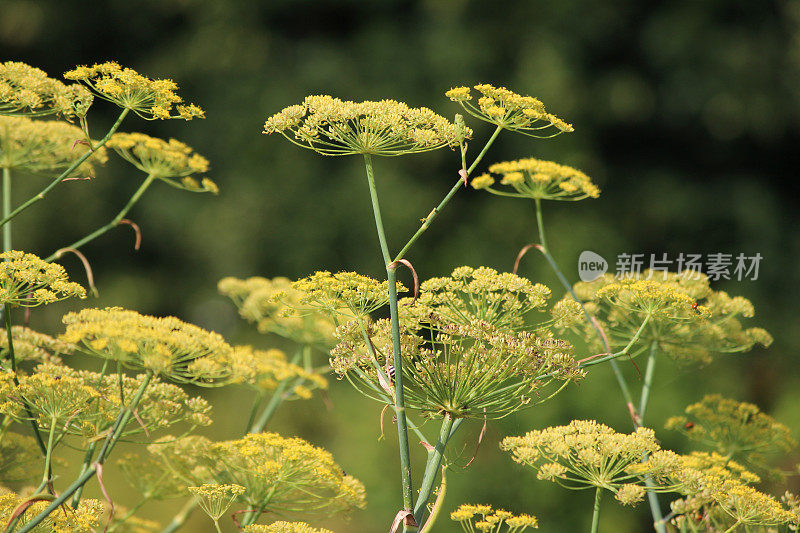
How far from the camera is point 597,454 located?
3.09ft

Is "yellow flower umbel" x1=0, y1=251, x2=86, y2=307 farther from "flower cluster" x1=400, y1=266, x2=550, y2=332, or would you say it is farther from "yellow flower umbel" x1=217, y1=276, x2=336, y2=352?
"yellow flower umbel" x1=217, y1=276, x2=336, y2=352

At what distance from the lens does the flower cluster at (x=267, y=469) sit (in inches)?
38.1

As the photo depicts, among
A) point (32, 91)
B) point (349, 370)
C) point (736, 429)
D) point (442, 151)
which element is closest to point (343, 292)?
point (349, 370)

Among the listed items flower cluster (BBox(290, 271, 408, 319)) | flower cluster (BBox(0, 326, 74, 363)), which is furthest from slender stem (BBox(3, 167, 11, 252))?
flower cluster (BBox(290, 271, 408, 319))

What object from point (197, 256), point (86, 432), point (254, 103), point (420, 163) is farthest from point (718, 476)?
point (197, 256)

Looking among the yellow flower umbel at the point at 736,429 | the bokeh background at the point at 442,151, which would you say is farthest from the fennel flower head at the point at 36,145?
the bokeh background at the point at 442,151

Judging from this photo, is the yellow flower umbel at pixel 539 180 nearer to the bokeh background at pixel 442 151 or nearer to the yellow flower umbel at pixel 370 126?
the yellow flower umbel at pixel 370 126

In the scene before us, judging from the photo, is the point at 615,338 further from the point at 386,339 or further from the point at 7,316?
the point at 7,316

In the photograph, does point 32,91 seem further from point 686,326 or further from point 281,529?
point 686,326

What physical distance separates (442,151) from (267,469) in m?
5.67

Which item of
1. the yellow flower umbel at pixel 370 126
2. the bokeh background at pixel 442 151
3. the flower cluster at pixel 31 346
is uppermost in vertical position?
the bokeh background at pixel 442 151

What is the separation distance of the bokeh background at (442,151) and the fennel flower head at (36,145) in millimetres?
4779

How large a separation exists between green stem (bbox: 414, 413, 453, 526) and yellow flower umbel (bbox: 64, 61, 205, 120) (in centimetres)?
48

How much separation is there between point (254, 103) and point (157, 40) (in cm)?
150
